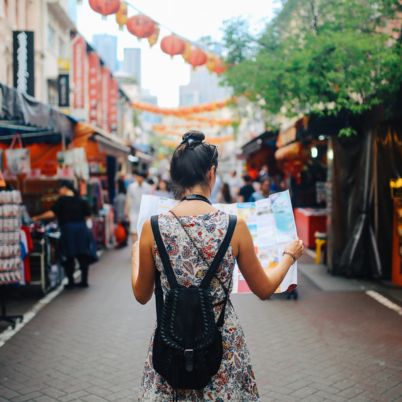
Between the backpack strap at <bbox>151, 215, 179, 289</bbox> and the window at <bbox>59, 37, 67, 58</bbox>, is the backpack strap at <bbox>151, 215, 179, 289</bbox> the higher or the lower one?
the lower one

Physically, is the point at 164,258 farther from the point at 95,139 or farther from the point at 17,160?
the point at 95,139

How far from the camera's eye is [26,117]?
7734 millimetres

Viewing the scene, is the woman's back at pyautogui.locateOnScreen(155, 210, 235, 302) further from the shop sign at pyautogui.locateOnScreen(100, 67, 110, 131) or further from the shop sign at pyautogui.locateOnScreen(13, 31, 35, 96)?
the shop sign at pyautogui.locateOnScreen(100, 67, 110, 131)

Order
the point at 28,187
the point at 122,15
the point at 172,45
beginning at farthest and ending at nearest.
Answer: the point at 172,45 < the point at 28,187 < the point at 122,15

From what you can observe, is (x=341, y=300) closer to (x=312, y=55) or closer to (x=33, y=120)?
(x=312, y=55)

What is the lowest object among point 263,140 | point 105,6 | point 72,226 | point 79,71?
point 72,226

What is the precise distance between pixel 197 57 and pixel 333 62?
538 centimetres

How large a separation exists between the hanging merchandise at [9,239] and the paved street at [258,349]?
742 mm

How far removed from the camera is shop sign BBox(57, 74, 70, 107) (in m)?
18.9

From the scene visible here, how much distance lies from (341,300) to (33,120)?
208 inches

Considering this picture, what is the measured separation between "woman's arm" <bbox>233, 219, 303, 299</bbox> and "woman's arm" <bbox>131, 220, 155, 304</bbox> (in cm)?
37

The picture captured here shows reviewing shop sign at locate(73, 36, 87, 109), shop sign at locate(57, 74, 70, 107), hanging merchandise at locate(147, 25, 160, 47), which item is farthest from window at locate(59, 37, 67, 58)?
hanging merchandise at locate(147, 25, 160, 47)

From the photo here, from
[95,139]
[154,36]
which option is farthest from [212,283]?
[95,139]

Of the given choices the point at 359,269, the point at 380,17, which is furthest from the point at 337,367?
the point at 380,17
